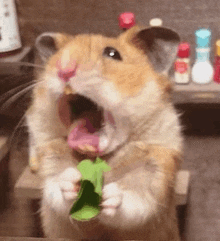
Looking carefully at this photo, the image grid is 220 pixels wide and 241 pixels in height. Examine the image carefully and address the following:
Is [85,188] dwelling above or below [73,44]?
below

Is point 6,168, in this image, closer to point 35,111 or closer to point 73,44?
point 35,111

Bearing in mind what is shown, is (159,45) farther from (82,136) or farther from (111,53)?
(82,136)

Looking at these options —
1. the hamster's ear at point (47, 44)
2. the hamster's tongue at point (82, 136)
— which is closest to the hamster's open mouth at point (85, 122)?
the hamster's tongue at point (82, 136)

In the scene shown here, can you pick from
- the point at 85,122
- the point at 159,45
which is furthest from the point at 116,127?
the point at 159,45

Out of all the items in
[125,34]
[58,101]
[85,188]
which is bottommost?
[85,188]

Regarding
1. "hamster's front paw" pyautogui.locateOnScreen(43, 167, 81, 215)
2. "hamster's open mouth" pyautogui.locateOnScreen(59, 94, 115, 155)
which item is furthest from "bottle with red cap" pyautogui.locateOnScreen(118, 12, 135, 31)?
"hamster's front paw" pyautogui.locateOnScreen(43, 167, 81, 215)

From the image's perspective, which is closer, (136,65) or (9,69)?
(136,65)

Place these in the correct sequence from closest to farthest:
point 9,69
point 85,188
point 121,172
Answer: point 85,188 → point 121,172 → point 9,69

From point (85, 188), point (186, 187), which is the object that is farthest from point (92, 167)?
point (186, 187)
